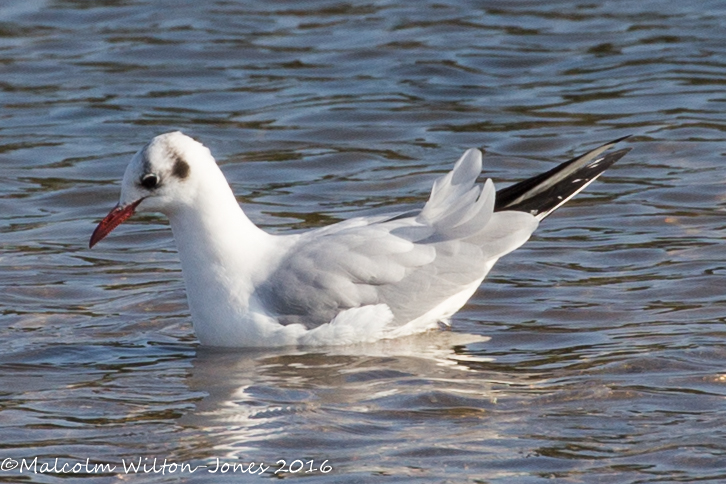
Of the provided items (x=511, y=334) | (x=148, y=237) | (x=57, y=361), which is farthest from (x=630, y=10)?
(x=57, y=361)

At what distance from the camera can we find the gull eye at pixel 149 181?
23.8ft

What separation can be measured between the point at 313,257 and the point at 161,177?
889mm

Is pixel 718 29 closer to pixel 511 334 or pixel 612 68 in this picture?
pixel 612 68

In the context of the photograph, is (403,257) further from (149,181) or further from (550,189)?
(149,181)

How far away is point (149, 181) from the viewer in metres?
7.27

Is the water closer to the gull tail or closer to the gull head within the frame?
the gull tail

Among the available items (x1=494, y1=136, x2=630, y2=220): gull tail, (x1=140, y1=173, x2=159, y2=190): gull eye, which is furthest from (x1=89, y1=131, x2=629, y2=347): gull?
(x1=494, y1=136, x2=630, y2=220): gull tail

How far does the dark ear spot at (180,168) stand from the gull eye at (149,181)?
0.09 m

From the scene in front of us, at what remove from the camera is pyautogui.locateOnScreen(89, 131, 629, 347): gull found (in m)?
7.28

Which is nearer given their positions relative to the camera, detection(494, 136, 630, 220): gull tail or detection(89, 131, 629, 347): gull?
detection(89, 131, 629, 347): gull

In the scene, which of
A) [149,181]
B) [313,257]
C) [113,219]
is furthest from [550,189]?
[113,219]

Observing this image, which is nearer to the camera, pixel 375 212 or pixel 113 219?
pixel 113 219

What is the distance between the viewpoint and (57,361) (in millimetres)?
7363

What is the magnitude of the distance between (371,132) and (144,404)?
5760mm
